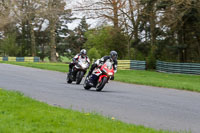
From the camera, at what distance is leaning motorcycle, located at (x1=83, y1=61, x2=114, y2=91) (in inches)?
536

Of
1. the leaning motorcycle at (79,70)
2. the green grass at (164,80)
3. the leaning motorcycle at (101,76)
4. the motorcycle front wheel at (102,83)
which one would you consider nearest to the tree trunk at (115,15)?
the green grass at (164,80)

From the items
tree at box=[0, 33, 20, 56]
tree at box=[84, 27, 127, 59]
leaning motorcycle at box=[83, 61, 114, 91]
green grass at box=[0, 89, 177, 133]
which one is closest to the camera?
green grass at box=[0, 89, 177, 133]

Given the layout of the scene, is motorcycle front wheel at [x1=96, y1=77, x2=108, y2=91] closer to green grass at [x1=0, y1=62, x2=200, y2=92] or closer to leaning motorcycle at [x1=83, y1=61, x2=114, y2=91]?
leaning motorcycle at [x1=83, y1=61, x2=114, y2=91]

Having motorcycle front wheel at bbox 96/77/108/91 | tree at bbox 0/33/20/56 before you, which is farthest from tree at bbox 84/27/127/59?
motorcycle front wheel at bbox 96/77/108/91

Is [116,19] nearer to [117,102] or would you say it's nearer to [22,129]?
[117,102]

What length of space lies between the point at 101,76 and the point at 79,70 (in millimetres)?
3333

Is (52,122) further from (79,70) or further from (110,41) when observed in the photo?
(110,41)

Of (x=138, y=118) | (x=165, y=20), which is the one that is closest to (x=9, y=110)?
(x=138, y=118)

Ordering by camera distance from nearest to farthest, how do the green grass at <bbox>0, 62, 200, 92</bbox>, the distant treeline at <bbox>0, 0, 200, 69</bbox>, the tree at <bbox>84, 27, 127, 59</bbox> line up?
1. the green grass at <bbox>0, 62, 200, 92</bbox>
2. the distant treeline at <bbox>0, 0, 200, 69</bbox>
3. the tree at <bbox>84, 27, 127, 59</bbox>

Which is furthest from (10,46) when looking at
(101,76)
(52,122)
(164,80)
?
(52,122)

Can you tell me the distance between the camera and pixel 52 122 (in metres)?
6.94

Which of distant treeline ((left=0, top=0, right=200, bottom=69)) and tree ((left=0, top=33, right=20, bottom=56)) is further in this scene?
tree ((left=0, top=33, right=20, bottom=56))

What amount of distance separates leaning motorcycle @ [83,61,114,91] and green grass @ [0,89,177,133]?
502cm

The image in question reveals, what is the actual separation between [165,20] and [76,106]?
27.4m
